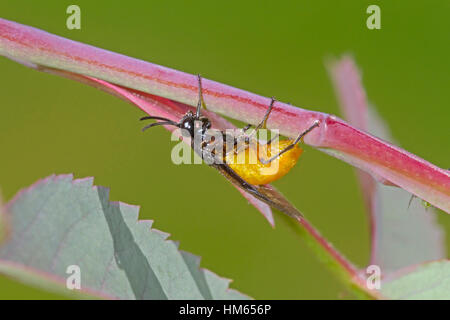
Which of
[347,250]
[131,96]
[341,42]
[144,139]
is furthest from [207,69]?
[131,96]

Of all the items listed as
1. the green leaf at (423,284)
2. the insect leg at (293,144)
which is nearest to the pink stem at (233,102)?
the insect leg at (293,144)

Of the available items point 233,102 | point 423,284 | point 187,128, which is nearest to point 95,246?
point 233,102

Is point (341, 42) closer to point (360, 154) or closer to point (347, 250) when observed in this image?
point (347, 250)

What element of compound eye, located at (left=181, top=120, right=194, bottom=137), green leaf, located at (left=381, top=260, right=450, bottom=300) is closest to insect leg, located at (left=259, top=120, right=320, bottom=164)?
compound eye, located at (left=181, top=120, right=194, bottom=137)

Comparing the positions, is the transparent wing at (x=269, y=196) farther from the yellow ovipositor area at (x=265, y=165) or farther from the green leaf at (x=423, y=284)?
the green leaf at (x=423, y=284)

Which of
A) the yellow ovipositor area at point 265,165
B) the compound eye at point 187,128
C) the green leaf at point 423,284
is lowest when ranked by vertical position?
the green leaf at point 423,284

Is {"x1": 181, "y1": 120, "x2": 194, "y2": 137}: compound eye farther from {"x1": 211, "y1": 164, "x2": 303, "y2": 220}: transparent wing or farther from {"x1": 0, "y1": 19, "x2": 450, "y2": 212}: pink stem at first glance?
{"x1": 0, "y1": 19, "x2": 450, "y2": 212}: pink stem
